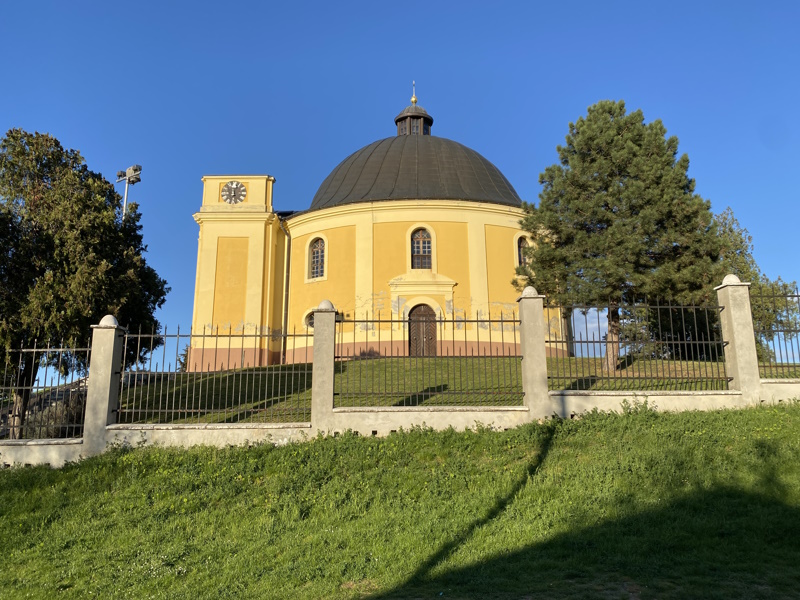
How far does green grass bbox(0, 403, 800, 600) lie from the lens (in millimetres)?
5633

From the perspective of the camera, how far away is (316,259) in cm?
2592

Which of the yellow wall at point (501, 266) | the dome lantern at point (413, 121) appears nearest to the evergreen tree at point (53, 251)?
the yellow wall at point (501, 266)

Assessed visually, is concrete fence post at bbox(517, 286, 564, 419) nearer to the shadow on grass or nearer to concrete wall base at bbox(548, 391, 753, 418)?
concrete wall base at bbox(548, 391, 753, 418)

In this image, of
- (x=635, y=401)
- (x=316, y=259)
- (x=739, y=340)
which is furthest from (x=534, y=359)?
(x=316, y=259)

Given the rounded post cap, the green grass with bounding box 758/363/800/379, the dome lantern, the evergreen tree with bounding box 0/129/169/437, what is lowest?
the green grass with bounding box 758/363/800/379

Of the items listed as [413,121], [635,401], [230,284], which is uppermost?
[413,121]

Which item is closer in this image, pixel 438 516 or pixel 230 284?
pixel 438 516

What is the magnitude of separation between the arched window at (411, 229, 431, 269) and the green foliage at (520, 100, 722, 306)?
6211 mm

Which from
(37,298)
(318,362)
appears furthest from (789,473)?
(37,298)

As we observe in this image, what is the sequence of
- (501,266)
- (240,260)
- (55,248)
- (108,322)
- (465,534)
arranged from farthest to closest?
(240,260)
(501,266)
(55,248)
(108,322)
(465,534)

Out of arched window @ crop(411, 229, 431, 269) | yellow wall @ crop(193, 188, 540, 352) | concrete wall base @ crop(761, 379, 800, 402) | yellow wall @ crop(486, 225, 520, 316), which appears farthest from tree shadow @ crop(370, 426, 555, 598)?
arched window @ crop(411, 229, 431, 269)

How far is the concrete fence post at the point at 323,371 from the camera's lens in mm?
9602

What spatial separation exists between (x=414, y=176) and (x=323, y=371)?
705 inches

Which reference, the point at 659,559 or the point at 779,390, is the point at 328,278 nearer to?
the point at 779,390
